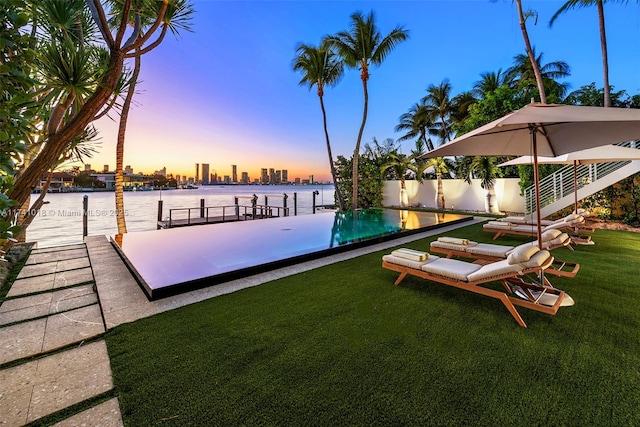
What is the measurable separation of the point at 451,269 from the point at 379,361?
1.64 meters

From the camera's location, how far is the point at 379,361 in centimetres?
210

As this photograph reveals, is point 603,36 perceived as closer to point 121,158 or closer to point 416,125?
point 416,125

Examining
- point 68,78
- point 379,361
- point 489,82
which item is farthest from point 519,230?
point 489,82

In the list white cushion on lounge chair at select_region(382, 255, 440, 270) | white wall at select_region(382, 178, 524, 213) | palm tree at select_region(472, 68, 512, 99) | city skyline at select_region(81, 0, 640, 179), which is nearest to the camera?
white cushion on lounge chair at select_region(382, 255, 440, 270)

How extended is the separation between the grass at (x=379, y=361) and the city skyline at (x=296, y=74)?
305 inches

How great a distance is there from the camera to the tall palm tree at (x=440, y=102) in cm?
1979

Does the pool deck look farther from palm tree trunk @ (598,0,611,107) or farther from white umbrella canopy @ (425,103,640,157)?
palm tree trunk @ (598,0,611,107)

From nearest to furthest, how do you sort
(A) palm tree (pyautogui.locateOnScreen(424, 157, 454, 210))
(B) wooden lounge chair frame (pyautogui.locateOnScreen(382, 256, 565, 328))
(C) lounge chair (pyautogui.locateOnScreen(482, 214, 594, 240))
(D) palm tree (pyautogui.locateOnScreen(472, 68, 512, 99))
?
(B) wooden lounge chair frame (pyautogui.locateOnScreen(382, 256, 565, 328))
(C) lounge chair (pyautogui.locateOnScreen(482, 214, 594, 240))
(A) palm tree (pyautogui.locateOnScreen(424, 157, 454, 210))
(D) palm tree (pyautogui.locateOnScreen(472, 68, 512, 99))

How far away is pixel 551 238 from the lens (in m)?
4.29

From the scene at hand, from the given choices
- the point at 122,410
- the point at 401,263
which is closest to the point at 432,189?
the point at 401,263

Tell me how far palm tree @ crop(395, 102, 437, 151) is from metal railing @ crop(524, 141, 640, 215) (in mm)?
12831

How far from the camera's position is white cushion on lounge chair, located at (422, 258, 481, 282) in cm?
313

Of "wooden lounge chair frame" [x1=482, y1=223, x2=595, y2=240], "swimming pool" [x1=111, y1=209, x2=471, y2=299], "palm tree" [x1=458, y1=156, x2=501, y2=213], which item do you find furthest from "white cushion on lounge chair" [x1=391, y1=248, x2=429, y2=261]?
"palm tree" [x1=458, y1=156, x2=501, y2=213]

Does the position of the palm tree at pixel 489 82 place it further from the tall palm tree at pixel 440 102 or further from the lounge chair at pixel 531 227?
the lounge chair at pixel 531 227
